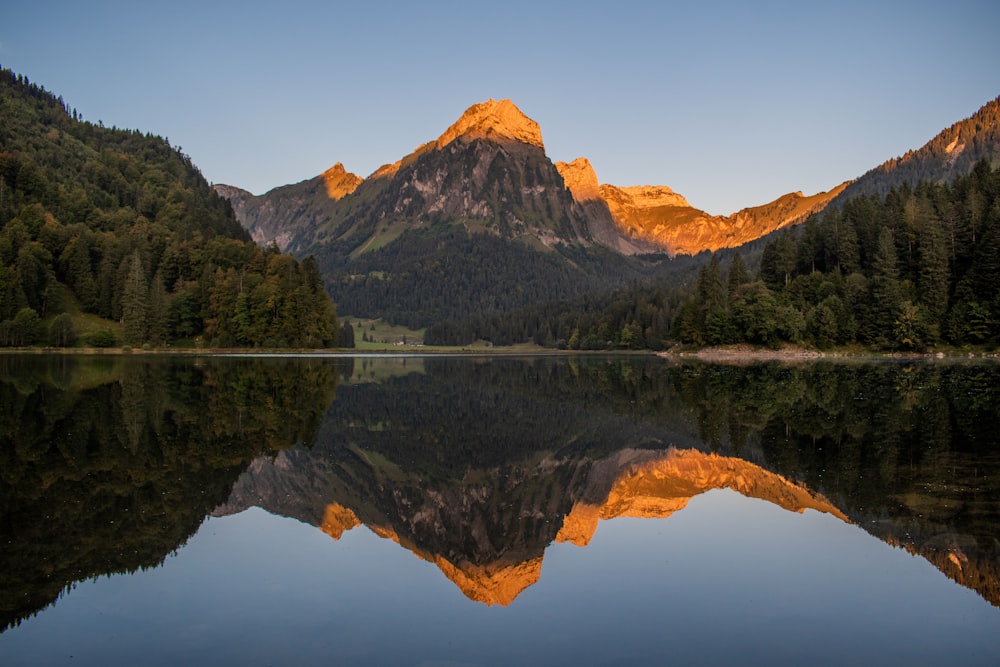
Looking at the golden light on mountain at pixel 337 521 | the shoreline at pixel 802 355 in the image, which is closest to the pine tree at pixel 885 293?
the shoreline at pixel 802 355

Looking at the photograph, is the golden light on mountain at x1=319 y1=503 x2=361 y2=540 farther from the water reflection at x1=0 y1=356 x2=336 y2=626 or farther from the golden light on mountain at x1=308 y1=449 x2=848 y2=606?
the water reflection at x1=0 y1=356 x2=336 y2=626

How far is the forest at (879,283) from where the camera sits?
375 feet

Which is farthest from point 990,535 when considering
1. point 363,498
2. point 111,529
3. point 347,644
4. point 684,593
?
point 111,529

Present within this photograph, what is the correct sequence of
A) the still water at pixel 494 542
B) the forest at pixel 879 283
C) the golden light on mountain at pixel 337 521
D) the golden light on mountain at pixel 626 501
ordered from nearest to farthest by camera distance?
1. the still water at pixel 494 542
2. the golden light on mountain at pixel 626 501
3. the golden light on mountain at pixel 337 521
4. the forest at pixel 879 283

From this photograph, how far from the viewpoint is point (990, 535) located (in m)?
15.3

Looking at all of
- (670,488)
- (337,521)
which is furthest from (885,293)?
(337,521)

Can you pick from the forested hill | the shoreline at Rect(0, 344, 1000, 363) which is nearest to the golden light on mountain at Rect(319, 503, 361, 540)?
the shoreline at Rect(0, 344, 1000, 363)

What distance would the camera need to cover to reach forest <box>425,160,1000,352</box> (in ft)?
375

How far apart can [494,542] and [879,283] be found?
12333 cm

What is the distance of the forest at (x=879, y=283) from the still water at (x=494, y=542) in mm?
91273

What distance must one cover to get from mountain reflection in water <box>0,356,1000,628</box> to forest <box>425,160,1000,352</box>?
77517 millimetres

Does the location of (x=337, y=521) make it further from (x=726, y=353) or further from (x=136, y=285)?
(x=136, y=285)

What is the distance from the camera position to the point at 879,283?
399 ft

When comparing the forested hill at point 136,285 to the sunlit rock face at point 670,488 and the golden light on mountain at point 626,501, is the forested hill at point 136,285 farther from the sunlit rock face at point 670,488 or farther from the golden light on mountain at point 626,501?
the sunlit rock face at point 670,488
